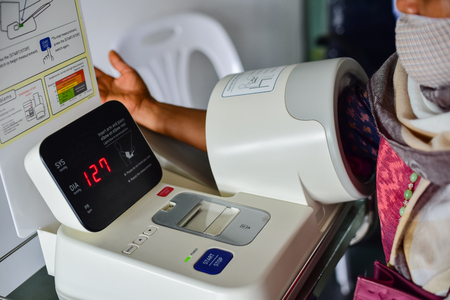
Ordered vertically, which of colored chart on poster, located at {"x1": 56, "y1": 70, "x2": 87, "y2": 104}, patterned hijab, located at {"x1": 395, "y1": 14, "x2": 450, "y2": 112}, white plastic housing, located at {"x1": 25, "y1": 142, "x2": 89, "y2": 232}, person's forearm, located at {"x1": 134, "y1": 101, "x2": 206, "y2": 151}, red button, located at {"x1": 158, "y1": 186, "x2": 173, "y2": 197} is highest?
patterned hijab, located at {"x1": 395, "y1": 14, "x2": 450, "y2": 112}

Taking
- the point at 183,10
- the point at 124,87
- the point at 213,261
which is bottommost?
the point at 213,261

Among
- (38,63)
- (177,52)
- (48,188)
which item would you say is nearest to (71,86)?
(38,63)

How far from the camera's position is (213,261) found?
0.57m

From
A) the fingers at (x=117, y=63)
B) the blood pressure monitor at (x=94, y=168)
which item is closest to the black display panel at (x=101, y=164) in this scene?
the blood pressure monitor at (x=94, y=168)

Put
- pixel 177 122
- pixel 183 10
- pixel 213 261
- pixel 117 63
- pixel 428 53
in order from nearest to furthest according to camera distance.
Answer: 1. pixel 428 53
2. pixel 213 261
3. pixel 177 122
4. pixel 117 63
5. pixel 183 10

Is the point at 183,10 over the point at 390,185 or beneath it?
over

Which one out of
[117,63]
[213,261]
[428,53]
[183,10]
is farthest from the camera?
[183,10]

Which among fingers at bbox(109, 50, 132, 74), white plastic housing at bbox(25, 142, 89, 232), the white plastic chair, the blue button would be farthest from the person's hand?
the blue button

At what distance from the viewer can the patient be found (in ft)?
1.50

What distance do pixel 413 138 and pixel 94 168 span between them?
0.45m

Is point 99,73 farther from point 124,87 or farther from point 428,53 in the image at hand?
→ point 428,53

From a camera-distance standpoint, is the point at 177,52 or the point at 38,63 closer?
the point at 38,63

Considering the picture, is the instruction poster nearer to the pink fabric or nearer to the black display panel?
the black display panel

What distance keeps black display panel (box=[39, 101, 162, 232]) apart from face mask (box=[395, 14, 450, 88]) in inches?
17.3
